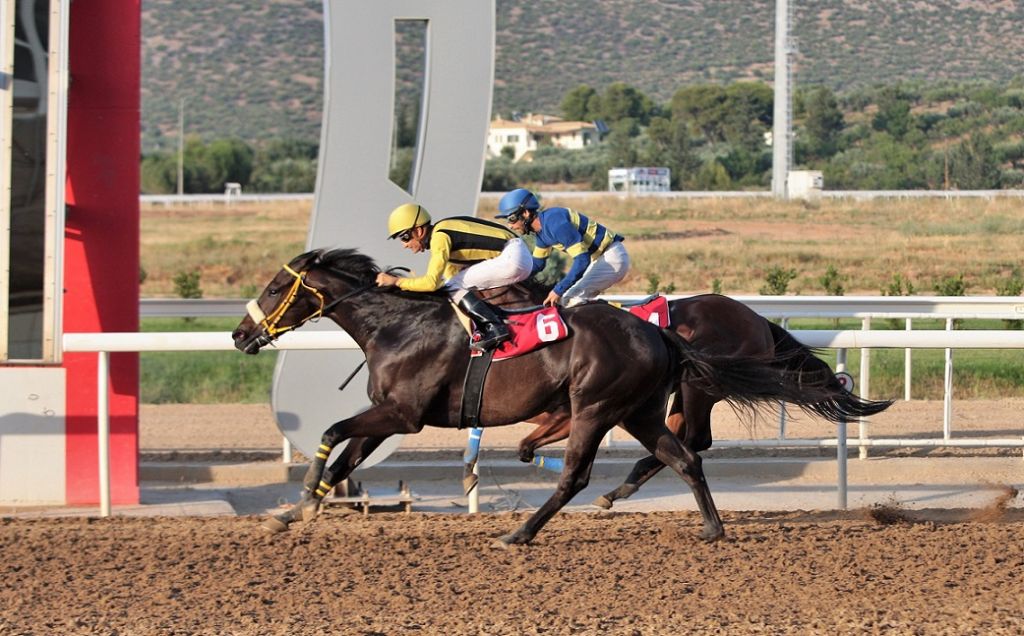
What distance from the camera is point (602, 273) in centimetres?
665

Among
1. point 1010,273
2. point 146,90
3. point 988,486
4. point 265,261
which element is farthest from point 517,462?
point 146,90

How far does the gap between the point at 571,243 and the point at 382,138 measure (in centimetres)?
127

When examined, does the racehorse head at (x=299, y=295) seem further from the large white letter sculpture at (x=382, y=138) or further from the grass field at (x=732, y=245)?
the grass field at (x=732, y=245)

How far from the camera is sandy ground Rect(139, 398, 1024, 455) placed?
890cm

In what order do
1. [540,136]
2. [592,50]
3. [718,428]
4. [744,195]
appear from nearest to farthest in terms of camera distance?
[718,428] → [744,195] → [540,136] → [592,50]

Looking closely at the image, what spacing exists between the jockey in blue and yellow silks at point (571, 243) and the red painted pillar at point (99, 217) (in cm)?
192

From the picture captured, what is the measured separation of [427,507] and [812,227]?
24221 millimetres

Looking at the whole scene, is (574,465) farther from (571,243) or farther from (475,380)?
(571,243)

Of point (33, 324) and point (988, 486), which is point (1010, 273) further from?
point (33, 324)

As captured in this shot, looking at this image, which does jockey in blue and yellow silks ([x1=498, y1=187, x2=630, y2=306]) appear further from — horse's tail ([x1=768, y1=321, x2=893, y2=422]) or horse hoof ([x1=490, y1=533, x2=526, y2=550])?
horse hoof ([x1=490, y1=533, x2=526, y2=550])

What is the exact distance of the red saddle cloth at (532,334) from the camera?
5.40m

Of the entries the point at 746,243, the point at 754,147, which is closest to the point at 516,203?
the point at 746,243

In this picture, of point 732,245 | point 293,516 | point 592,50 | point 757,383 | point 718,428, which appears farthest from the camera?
point 592,50

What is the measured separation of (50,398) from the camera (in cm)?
658
